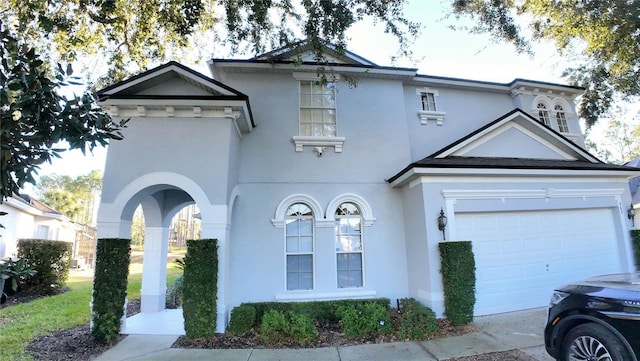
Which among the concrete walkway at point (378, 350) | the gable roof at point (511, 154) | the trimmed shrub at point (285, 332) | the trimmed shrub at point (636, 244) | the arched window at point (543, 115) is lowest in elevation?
the concrete walkway at point (378, 350)

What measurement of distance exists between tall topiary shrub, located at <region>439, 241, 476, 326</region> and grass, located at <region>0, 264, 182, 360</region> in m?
8.09

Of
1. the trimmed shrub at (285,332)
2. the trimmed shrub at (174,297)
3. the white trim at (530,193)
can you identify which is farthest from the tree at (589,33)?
the trimmed shrub at (174,297)

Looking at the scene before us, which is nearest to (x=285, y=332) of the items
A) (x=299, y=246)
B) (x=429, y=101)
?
(x=299, y=246)

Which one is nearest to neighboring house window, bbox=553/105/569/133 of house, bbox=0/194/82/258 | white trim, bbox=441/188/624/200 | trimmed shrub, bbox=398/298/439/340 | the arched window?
the arched window

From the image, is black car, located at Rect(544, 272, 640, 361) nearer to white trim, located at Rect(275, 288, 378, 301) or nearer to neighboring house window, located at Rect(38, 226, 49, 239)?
white trim, located at Rect(275, 288, 378, 301)

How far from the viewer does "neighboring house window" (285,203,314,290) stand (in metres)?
9.11

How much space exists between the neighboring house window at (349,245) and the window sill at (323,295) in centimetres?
23

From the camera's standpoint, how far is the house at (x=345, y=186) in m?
7.93

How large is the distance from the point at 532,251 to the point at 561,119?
19.9 feet

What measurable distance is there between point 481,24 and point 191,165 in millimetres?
9397

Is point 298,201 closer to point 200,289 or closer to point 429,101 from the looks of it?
point 200,289

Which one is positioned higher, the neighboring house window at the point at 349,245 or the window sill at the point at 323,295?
the neighboring house window at the point at 349,245

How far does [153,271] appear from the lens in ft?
32.8

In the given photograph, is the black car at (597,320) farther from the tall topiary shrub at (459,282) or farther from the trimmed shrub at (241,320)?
the trimmed shrub at (241,320)
